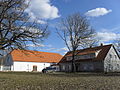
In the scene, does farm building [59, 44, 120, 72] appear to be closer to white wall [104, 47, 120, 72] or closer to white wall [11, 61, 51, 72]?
white wall [104, 47, 120, 72]

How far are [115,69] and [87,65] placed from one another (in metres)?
8.20

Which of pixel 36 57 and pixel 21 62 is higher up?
pixel 36 57

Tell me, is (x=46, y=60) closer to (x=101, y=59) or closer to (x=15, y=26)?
(x=101, y=59)

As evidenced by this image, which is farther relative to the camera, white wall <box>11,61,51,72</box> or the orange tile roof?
the orange tile roof

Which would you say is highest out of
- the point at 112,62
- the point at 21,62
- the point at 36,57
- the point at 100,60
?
the point at 36,57

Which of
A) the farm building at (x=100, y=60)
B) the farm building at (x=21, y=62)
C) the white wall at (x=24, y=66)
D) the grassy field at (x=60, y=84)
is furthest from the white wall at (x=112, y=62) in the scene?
the grassy field at (x=60, y=84)

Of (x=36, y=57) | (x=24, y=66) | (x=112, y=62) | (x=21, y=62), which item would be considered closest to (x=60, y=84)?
(x=112, y=62)

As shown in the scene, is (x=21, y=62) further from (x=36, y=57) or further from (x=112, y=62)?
(x=112, y=62)

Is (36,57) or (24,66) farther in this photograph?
(36,57)

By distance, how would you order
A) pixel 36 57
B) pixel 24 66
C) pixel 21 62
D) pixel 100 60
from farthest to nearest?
pixel 36 57 < pixel 24 66 < pixel 21 62 < pixel 100 60

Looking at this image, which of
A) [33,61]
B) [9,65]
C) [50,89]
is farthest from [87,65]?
[50,89]

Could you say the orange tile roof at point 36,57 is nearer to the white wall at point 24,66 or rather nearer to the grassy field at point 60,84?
the white wall at point 24,66

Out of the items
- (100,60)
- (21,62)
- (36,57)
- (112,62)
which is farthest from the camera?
(36,57)

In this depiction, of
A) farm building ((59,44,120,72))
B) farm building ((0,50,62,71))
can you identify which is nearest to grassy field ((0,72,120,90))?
farm building ((59,44,120,72))
